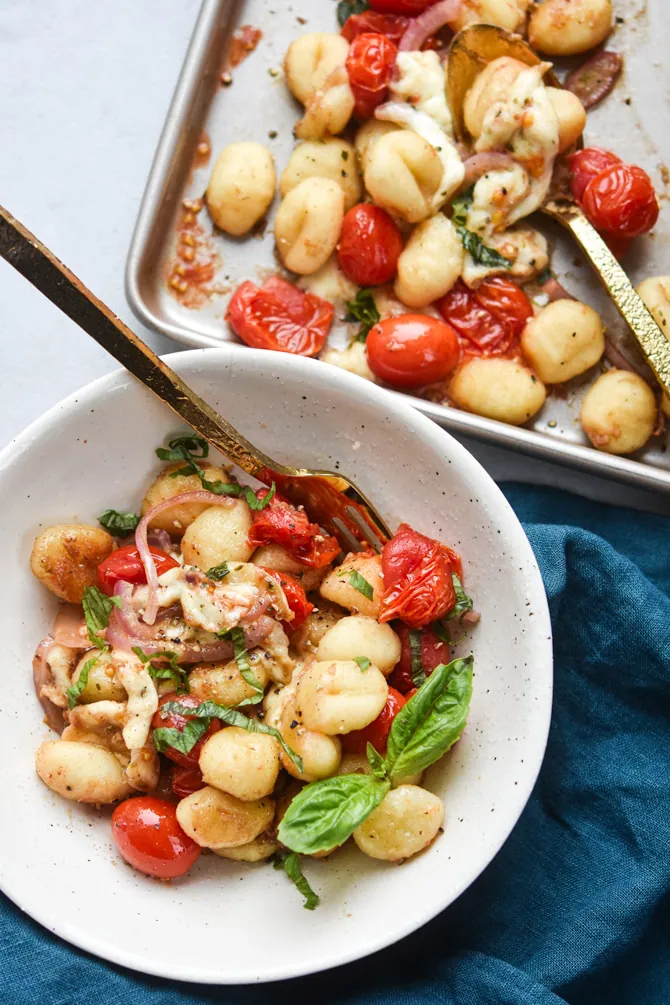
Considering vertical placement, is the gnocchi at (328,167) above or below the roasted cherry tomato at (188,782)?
above

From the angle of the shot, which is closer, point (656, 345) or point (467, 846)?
point (467, 846)

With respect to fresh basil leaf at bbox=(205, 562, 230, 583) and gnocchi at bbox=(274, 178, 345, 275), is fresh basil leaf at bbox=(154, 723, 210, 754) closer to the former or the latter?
fresh basil leaf at bbox=(205, 562, 230, 583)

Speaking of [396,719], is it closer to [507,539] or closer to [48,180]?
[507,539]

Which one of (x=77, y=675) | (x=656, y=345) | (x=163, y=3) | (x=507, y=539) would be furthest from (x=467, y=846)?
(x=163, y=3)

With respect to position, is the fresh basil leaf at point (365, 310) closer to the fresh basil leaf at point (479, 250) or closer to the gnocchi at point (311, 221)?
the gnocchi at point (311, 221)

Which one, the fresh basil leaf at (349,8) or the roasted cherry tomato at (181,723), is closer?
the roasted cherry tomato at (181,723)

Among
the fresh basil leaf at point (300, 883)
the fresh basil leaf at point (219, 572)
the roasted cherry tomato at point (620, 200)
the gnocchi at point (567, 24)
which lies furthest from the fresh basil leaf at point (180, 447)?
the gnocchi at point (567, 24)

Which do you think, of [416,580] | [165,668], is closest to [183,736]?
[165,668]
